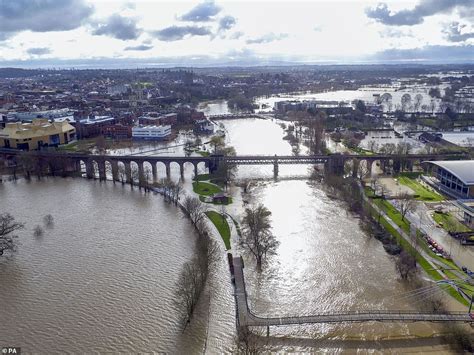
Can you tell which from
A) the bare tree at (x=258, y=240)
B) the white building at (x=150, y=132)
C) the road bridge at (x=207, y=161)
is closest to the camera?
the bare tree at (x=258, y=240)

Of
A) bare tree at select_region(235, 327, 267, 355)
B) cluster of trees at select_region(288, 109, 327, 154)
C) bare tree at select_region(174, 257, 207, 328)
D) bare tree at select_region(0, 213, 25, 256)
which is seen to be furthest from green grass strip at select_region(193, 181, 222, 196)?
bare tree at select_region(235, 327, 267, 355)

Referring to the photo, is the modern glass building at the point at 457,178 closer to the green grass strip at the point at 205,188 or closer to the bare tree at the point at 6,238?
the green grass strip at the point at 205,188

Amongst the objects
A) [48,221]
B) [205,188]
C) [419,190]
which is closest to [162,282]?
[48,221]

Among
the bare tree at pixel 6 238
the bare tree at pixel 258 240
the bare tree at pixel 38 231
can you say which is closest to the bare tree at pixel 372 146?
the bare tree at pixel 258 240

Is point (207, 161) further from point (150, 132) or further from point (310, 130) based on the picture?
point (310, 130)

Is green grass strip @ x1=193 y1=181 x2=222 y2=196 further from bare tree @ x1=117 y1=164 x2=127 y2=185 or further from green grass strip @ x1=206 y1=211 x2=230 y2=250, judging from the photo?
bare tree @ x1=117 y1=164 x2=127 y2=185

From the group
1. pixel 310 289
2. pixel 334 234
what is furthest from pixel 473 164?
pixel 310 289

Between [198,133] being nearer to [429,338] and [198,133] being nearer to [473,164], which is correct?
[473,164]
